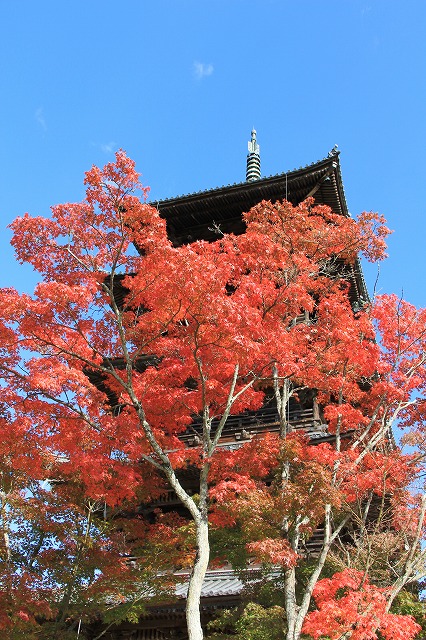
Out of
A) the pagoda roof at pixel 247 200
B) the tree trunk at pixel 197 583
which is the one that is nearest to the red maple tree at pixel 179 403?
the tree trunk at pixel 197 583

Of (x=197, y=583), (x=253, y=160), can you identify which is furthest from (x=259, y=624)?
(x=253, y=160)

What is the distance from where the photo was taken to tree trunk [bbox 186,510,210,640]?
8.28 meters

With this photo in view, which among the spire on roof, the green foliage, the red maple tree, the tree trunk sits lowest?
the green foliage

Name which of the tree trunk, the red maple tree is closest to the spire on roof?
the red maple tree

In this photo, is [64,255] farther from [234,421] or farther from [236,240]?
[234,421]

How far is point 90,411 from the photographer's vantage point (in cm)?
1191

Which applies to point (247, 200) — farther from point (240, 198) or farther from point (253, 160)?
point (253, 160)

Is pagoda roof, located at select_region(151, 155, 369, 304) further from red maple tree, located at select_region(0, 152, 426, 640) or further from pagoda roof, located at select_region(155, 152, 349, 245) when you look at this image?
red maple tree, located at select_region(0, 152, 426, 640)

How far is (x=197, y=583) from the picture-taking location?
28.4 ft

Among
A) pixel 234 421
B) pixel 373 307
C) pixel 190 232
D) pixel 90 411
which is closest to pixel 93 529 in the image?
pixel 90 411

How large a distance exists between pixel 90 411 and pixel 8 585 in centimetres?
366

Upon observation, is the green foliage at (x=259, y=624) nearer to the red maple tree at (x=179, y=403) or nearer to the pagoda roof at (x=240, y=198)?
the red maple tree at (x=179, y=403)

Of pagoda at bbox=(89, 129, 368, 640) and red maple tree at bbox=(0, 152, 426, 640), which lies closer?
red maple tree at bbox=(0, 152, 426, 640)

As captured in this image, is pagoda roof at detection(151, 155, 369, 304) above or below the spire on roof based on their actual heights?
below
